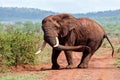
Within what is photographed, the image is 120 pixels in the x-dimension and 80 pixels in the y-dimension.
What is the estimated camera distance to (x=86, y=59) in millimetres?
18375

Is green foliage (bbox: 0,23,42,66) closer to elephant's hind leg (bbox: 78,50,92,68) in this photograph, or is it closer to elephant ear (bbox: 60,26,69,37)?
elephant ear (bbox: 60,26,69,37)

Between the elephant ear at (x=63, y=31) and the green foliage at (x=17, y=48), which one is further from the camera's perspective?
the green foliage at (x=17, y=48)

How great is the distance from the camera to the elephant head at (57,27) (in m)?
A: 16.4

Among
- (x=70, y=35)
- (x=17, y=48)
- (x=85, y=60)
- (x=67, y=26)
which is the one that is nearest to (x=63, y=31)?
(x=67, y=26)

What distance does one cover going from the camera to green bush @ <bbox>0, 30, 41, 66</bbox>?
1773 cm

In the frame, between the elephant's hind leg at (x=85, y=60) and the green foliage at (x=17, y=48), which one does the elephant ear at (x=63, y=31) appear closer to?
the elephant's hind leg at (x=85, y=60)

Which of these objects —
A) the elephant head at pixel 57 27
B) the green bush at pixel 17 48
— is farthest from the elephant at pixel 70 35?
the green bush at pixel 17 48

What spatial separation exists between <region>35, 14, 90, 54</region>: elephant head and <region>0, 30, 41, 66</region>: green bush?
185cm

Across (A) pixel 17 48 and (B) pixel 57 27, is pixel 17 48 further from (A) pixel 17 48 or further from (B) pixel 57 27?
(B) pixel 57 27

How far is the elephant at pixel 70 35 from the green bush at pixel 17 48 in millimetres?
1329

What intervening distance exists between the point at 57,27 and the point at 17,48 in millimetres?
2145

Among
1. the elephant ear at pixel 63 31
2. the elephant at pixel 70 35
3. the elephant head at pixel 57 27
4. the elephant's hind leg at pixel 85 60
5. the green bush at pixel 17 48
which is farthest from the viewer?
the elephant's hind leg at pixel 85 60

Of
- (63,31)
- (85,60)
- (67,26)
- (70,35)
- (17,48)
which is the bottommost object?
(85,60)

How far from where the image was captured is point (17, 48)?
18.5 m
